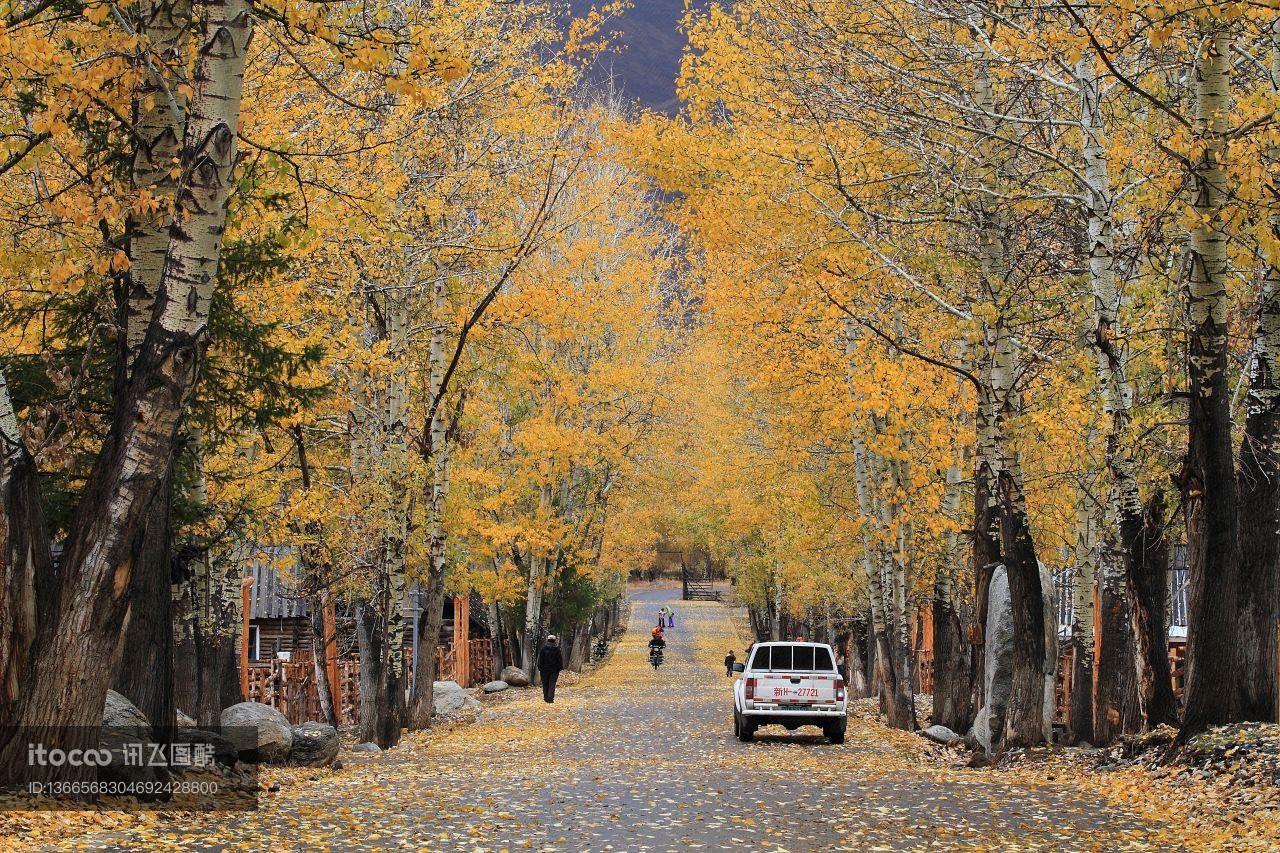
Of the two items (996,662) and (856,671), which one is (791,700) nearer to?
(996,662)

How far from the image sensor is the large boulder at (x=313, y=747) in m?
15.5

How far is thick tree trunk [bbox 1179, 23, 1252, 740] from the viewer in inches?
471

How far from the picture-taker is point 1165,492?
14734mm

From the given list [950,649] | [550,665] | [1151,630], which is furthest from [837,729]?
[550,665]

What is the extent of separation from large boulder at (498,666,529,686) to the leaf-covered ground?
58.6 ft

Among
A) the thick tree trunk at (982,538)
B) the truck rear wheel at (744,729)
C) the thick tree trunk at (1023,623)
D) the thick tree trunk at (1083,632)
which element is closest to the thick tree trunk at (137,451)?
the thick tree trunk at (982,538)

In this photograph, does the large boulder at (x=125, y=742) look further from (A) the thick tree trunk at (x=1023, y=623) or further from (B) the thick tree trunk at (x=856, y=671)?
(B) the thick tree trunk at (x=856, y=671)

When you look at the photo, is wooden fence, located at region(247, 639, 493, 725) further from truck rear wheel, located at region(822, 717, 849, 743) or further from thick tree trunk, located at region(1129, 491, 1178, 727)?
thick tree trunk, located at region(1129, 491, 1178, 727)

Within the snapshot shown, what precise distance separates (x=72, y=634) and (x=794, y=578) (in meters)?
33.6

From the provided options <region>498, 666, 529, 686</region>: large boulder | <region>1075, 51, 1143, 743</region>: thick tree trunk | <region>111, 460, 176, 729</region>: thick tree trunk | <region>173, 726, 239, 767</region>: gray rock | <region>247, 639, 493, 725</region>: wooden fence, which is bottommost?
<region>498, 666, 529, 686</region>: large boulder

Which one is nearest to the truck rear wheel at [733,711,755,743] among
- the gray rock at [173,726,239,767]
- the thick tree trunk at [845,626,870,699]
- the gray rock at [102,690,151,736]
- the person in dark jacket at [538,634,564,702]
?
the person in dark jacket at [538,634,564,702]

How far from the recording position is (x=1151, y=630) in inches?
550

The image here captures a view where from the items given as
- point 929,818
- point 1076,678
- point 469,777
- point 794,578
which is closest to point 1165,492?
point 1076,678

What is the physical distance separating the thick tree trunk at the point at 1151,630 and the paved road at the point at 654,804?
76.6 inches
